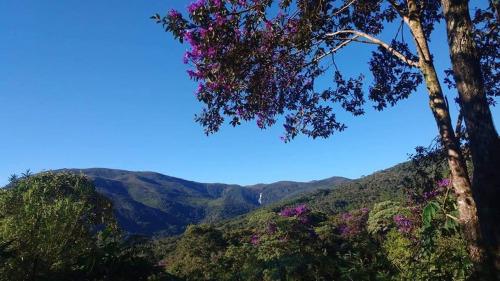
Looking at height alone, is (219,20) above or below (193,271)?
above

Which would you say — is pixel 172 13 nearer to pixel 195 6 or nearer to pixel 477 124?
pixel 195 6

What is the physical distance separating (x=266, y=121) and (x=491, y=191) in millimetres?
5859

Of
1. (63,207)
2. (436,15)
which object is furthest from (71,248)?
(436,15)

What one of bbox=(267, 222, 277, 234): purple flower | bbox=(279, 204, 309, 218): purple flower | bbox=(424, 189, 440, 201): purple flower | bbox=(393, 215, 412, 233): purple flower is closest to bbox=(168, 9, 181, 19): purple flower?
bbox=(424, 189, 440, 201): purple flower

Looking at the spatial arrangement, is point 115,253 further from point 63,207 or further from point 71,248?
point 63,207

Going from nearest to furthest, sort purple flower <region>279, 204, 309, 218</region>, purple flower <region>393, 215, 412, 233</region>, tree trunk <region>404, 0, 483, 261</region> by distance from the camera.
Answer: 1. tree trunk <region>404, 0, 483, 261</region>
2. purple flower <region>393, 215, 412, 233</region>
3. purple flower <region>279, 204, 309, 218</region>

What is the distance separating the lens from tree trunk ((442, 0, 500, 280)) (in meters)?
5.94

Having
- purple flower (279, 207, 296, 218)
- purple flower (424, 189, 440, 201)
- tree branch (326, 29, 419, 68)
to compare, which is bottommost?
purple flower (424, 189, 440, 201)

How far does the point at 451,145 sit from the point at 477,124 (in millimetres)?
1036

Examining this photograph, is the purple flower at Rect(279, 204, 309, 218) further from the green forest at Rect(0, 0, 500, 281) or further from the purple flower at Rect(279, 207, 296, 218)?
the green forest at Rect(0, 0, 500, 281)

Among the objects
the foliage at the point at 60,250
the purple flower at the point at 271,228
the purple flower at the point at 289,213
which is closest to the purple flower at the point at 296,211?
the purple flower at the point at 289,213

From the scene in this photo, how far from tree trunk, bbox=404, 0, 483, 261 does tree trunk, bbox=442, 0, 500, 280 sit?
1.36ft

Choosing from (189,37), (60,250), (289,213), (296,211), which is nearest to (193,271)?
(60,250)

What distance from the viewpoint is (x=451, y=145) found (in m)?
7.28
